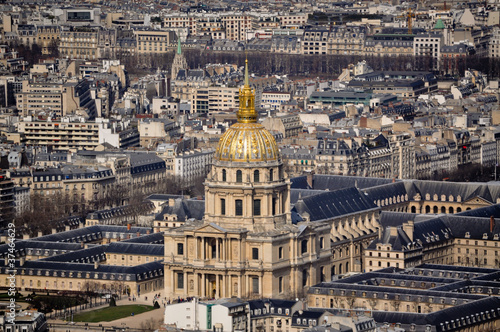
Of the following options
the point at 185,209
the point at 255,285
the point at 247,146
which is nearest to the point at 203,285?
the point at 255,285

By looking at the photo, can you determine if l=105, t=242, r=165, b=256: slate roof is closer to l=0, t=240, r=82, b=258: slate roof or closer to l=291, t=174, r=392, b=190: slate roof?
l=0, t=240, r=82, b=258: slate roof

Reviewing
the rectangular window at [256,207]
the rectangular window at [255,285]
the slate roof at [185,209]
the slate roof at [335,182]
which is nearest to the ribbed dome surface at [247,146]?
the rectangular window at [256,207]

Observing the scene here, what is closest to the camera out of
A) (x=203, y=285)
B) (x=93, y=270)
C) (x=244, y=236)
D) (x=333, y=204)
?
(x=244, y=236)

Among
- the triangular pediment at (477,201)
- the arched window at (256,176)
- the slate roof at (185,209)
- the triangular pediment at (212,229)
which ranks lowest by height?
the triangular pediment at (477,201)

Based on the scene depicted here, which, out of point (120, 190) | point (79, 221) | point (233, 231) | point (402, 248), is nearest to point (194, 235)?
point (233, 231)

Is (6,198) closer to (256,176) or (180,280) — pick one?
(180,280)

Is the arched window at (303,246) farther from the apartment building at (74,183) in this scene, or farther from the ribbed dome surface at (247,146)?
the apartment building at (74,183)

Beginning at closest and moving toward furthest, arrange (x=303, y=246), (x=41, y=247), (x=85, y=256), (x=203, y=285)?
(x=203, y=285) → (x=303, y=246) → (x=85, y=256) → (x=41, y=247)

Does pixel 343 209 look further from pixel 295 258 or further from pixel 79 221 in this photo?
pixel 79 221
